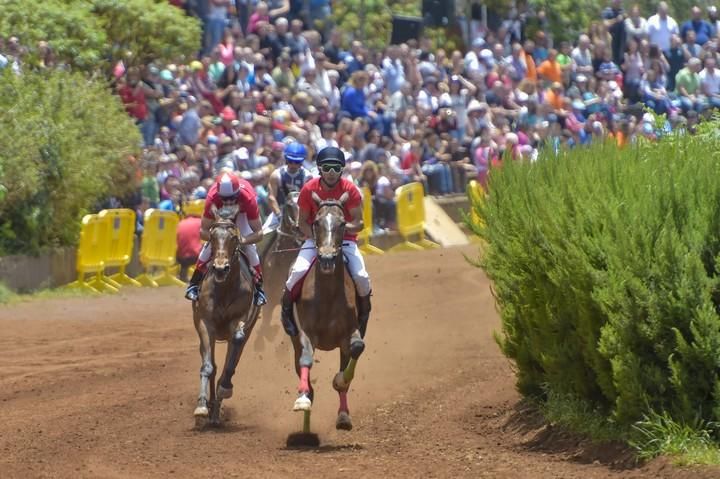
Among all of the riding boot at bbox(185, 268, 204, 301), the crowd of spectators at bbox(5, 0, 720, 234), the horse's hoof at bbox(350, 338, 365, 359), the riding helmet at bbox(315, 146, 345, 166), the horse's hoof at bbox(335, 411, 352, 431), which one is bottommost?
the horse's hoof at bbox(335, 411, 352, 431)

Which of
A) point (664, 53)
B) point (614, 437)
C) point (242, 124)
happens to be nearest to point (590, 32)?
point (664, 53)

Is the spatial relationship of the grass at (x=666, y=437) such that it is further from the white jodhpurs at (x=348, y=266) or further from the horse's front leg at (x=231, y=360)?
the horse's front leg at (x=231, y=360)

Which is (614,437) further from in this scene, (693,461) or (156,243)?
(156,243)

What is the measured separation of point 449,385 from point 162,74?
1193 cm

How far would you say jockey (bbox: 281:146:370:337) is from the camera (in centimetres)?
1344

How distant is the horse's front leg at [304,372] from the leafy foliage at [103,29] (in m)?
12.7

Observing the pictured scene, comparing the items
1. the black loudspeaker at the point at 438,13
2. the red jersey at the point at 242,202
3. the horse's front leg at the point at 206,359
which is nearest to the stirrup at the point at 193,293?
the horse's front leg at the point at 206,359

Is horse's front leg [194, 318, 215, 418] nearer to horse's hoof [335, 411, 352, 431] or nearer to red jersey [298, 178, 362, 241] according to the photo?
horse's hoof [335, 411, 352, 431]

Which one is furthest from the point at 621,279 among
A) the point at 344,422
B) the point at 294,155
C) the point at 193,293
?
the point at 294,155

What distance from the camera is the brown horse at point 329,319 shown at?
13.1m

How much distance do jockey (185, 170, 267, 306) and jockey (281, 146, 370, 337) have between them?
87cm

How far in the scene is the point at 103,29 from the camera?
1019 inches

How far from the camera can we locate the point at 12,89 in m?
22.5

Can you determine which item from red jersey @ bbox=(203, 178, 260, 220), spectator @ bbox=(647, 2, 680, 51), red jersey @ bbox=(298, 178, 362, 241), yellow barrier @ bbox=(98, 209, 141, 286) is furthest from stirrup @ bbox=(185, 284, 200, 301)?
spectator @ bbox=(647, 2, 680, 51)
